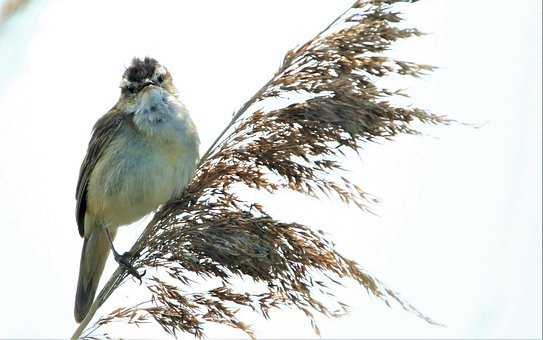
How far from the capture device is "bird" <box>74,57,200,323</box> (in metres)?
3.90

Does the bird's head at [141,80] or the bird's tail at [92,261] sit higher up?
the bird's head at [141,80]

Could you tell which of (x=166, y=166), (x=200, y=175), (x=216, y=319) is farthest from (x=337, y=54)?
(x=166, y=166)

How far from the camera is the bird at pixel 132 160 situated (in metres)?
3.90

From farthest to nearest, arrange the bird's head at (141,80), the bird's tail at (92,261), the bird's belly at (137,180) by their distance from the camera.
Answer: the bird's tail at (92,261) < the bird's head at (141,80) < the bird's belly at (137,180)

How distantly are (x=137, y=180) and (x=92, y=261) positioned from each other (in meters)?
0.72

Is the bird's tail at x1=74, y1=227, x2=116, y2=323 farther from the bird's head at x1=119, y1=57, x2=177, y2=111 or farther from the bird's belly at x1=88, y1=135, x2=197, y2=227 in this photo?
the bird's head at x1=119, y1=57, x2=177, y2=111

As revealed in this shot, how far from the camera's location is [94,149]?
4.30m

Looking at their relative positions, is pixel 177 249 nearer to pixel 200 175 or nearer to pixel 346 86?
pixel 200 175

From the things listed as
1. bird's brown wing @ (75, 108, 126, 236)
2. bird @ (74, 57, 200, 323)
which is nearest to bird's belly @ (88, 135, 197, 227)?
bird @ (74, 57, 200, 323)

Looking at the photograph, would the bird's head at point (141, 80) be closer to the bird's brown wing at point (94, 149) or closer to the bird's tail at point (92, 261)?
the bird's brown wing at point (94, 149)

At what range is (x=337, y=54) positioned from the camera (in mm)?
2420

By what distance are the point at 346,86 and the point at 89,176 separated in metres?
2.38

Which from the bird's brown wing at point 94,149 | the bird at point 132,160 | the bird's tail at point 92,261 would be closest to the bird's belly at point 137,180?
the bird at point 132,160

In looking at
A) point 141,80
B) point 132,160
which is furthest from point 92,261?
point 141,80
